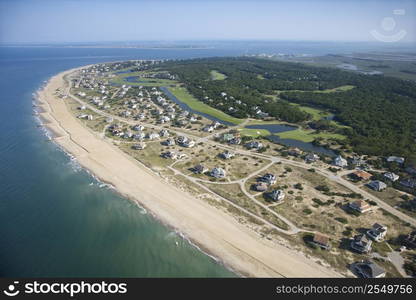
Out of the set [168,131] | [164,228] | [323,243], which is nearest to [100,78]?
[168,131]

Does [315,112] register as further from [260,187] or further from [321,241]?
[321,241]

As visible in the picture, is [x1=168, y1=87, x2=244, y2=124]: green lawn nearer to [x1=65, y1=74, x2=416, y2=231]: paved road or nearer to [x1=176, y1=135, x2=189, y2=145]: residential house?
[x1=65, y1=74, x2=416, y2=231]: paved road

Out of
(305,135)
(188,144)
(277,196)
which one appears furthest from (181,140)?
(305,135)

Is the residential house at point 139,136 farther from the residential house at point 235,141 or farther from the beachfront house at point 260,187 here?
the beachfront house at point 260,187

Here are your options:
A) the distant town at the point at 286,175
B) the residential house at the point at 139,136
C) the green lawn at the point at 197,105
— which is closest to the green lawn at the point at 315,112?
the distant town at the point at 286,175

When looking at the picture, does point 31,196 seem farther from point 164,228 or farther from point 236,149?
point 236,149

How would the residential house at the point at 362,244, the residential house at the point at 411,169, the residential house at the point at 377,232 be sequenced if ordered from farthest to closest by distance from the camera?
the residential house at the point at 411,169 < the residential house at the point at 377,232 < the residential house at the point at 362,244
